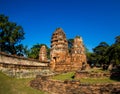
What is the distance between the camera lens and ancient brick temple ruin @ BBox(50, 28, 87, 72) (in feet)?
101

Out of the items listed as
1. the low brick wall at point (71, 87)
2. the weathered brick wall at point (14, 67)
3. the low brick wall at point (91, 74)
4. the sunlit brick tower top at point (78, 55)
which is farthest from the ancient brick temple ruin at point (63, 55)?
the low brick wall at point (71, 87)

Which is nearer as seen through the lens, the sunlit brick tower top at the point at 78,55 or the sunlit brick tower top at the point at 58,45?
the sunlit brick tower top at the point at 58,45

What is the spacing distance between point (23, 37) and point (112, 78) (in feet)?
109

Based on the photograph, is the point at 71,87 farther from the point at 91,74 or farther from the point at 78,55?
the point at 78,55

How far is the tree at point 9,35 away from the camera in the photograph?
4331cm

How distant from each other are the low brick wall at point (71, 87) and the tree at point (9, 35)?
1105 inches

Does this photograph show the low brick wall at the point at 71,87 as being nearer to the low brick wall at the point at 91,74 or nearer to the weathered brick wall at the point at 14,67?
the weathered brick wall at the point at 14,67

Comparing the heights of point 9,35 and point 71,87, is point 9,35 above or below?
above

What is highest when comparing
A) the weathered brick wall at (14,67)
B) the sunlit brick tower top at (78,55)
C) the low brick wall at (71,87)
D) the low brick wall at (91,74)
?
the sunlit brick tower top at (78,55)

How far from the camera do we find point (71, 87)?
14.6m

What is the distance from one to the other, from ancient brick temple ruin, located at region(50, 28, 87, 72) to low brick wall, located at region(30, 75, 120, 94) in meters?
13.1

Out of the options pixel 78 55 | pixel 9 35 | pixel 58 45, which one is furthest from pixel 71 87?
pixel 9 35

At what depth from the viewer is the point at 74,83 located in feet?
47.9

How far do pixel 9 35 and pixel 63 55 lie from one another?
18810mm
